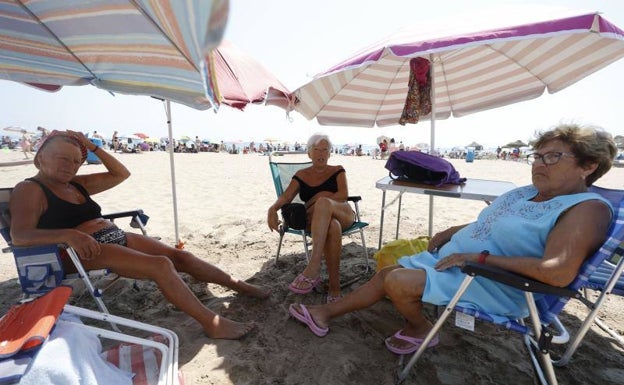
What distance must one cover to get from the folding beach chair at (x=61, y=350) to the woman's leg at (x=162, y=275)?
1.43ft

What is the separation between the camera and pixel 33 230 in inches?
79.7

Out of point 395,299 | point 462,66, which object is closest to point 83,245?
point 395,299

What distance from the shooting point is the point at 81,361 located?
1239mm

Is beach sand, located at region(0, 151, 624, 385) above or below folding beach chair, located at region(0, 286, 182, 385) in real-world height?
below

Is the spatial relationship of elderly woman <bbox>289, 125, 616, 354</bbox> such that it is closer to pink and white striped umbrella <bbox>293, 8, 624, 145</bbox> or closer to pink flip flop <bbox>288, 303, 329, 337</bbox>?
pink flip flop <bbox>288, 303, 329, 337</bbox>

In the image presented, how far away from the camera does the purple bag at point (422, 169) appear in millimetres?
3039

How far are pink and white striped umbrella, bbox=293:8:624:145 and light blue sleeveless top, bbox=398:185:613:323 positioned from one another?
1.04 m

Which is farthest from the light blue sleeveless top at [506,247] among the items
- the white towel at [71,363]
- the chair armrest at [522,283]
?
the white towel at [71,363]

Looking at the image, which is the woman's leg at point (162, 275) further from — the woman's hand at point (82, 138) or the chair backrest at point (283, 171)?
the chair backrest at point (283, 171)

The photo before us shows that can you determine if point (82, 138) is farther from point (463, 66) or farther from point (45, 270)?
point (463, 66)

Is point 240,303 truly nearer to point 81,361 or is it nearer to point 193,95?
point 81,361

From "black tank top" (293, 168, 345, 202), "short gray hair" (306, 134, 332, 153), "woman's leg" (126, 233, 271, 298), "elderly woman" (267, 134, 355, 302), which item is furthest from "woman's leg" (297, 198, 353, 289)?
"short gray hair" (306, 134, 332, 153)

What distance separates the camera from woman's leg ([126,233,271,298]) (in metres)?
2.55

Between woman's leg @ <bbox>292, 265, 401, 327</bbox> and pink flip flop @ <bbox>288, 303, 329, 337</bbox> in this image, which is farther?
pink flip flop @ <bbox>288, 303, 329, 337</bbox>
